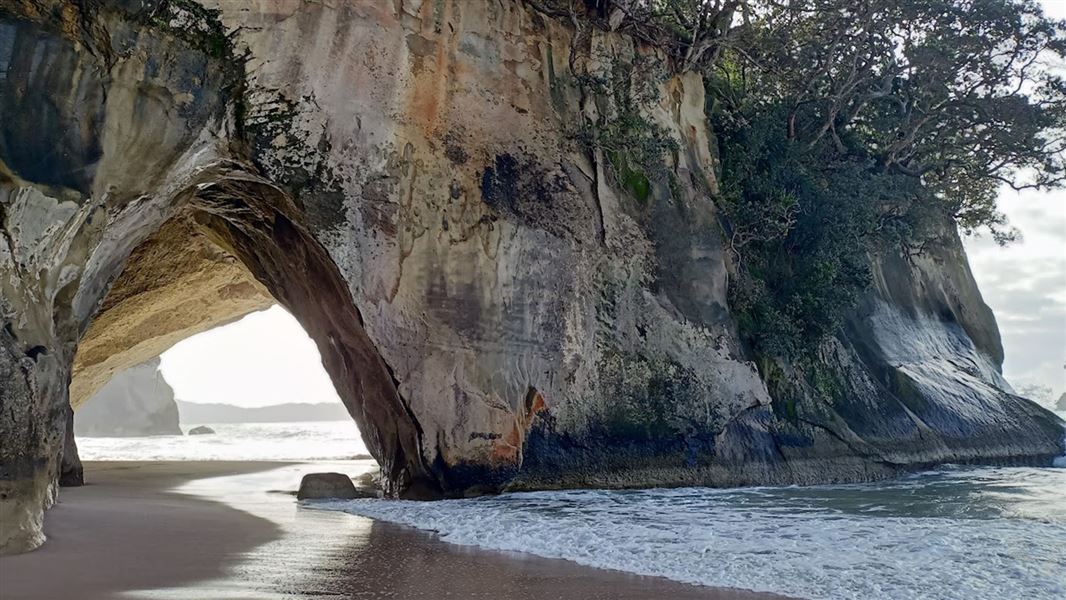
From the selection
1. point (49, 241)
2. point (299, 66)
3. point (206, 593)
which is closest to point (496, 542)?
point (206, 593)

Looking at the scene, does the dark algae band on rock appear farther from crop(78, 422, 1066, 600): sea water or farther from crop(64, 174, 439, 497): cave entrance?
crop(78, 422, 1066, 600): sea water

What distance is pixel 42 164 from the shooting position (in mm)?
9016

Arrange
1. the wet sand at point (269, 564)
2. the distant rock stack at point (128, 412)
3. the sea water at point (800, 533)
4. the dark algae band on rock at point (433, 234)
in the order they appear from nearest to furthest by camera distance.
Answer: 1. the wet sand at point (269, 564)
2. the sea water at point (800, 533)
3. the dark algae band on rock at point (433, 234)
4. the distant rock stack at point (128, 412)

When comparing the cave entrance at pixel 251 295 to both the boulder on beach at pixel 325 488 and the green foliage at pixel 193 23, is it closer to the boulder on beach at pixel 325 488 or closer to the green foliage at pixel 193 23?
the boulder on beach at pixel 325 488

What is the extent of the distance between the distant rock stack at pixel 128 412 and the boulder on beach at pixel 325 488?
58.9 meters

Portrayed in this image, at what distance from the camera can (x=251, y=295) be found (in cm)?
1830

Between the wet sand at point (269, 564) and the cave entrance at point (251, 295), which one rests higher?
the cave entrance at point (251, 295)

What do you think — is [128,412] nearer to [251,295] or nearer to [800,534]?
[251,295]

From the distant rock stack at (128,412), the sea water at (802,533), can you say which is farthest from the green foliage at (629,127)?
the distant rock stack at (128,412)

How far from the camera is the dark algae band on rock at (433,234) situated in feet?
30.6

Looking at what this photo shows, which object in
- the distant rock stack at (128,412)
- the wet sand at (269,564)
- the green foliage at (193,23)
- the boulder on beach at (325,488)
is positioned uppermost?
the green foliage at (193,23)

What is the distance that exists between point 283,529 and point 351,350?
458 cm

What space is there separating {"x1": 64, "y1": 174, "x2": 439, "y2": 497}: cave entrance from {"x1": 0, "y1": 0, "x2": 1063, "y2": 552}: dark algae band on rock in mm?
69

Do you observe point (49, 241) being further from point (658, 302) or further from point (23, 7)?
point (658, 302)
